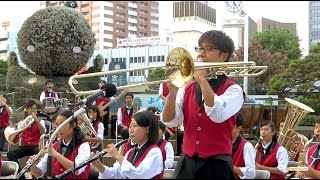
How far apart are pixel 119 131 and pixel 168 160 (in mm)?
4421

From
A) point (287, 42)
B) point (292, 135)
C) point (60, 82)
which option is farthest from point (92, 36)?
point (287, 42)

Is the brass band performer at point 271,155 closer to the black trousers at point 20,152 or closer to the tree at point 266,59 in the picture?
the black trousers at point 20,152

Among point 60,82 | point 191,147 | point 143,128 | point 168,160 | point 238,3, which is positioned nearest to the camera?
point 191,147

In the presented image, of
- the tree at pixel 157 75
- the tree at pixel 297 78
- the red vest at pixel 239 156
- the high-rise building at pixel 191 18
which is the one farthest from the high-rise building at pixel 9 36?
the red vest at pixel 239 156

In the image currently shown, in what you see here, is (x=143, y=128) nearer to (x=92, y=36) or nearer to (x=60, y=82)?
(x=60, y=82)

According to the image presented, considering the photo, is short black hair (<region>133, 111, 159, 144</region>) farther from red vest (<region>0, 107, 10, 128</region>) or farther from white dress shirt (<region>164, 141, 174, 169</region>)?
red vest (<region>0, 107, 10, 128</region>)

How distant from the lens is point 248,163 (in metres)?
5.52

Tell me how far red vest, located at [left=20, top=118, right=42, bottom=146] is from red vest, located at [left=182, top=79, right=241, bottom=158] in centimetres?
591

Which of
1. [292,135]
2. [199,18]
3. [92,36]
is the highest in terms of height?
[199,18]

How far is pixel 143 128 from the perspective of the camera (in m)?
4.74

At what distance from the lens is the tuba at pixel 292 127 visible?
7.80 m

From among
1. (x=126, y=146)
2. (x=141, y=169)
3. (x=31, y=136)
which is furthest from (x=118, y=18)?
(x=141, y=169)

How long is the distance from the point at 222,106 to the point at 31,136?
249 inches

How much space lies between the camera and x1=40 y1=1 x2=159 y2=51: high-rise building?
398 feet
